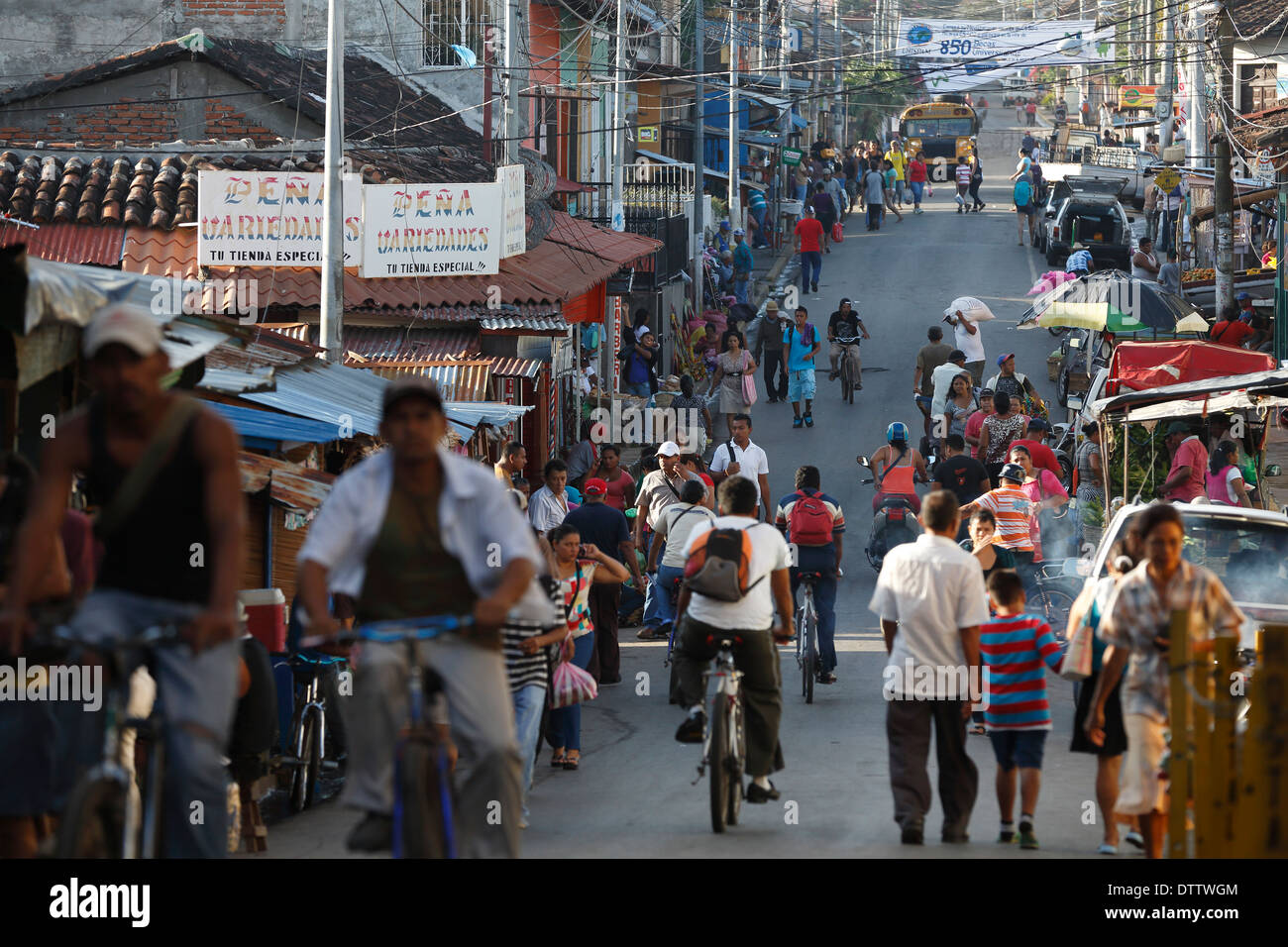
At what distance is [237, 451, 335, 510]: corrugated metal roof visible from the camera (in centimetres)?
1114

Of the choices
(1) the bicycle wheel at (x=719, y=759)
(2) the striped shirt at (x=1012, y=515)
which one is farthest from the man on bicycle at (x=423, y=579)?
(2) the striped shirt at (x=1012, y=515)

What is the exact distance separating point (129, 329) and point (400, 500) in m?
1.03

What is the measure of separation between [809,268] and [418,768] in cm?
3284

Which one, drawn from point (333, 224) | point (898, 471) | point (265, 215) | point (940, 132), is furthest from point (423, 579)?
point (940, 132)

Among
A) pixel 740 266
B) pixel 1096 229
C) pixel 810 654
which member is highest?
pixel 1096 229

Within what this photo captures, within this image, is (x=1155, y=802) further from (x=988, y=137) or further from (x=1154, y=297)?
(x=988, y=137)

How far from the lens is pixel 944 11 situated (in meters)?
103

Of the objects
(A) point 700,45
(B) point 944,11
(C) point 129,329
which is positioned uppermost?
(B) point 944,11

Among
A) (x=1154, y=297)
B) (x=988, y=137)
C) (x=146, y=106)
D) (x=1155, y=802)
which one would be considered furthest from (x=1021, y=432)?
(x=988, y=137)

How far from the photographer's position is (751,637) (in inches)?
355

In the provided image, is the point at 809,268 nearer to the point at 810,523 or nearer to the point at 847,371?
the point at 847,371

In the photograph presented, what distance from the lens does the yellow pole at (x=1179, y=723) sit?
6.29 m

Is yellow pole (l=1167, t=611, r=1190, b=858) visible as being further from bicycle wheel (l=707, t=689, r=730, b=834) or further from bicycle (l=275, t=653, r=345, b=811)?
bicycle (l=275, t=653, r=345, b=811)

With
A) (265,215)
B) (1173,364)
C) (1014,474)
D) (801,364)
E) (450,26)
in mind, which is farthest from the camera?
(450,26)
